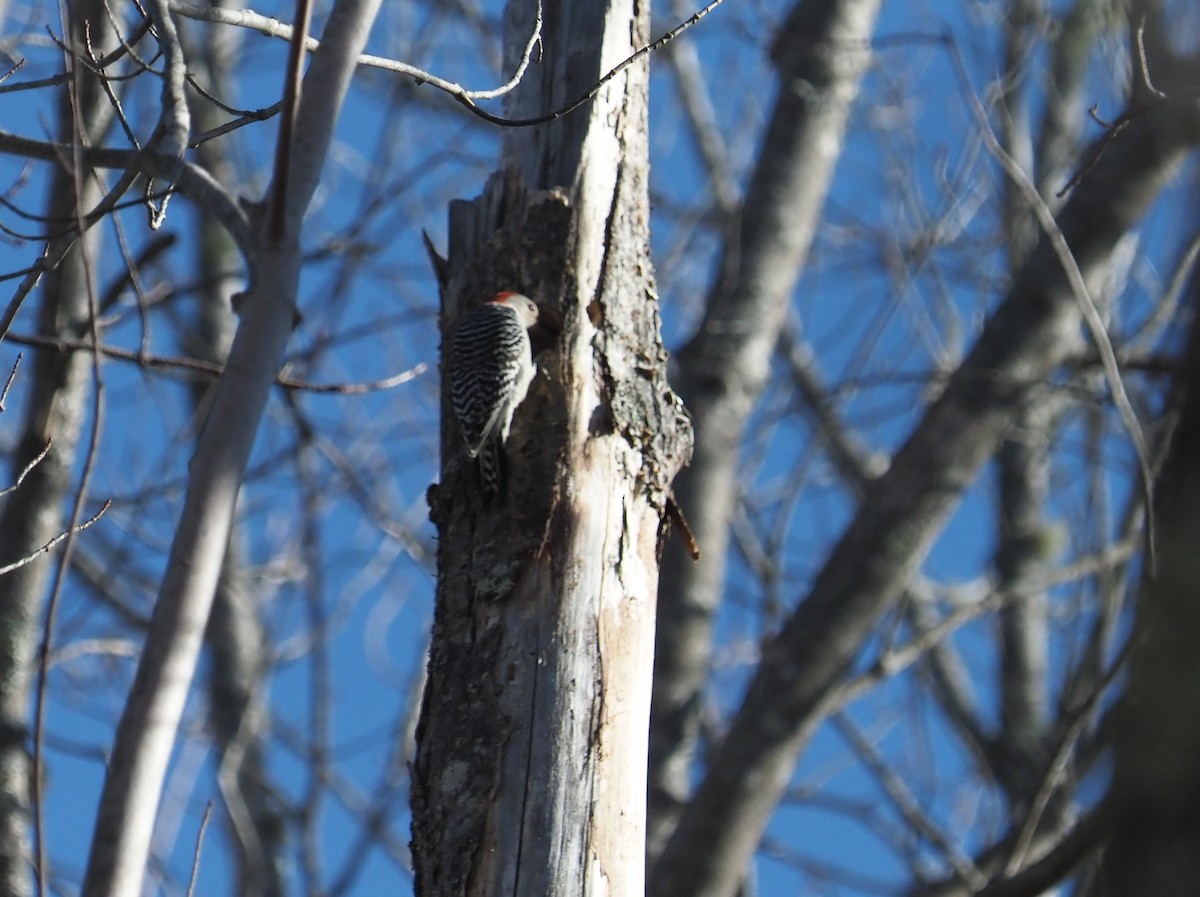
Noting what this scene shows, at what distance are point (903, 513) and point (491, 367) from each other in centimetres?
195

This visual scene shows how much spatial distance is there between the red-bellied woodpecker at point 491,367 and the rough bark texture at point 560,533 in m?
0.05

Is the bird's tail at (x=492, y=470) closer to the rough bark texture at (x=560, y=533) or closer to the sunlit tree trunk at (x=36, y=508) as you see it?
the rough bark texture at (x=560, y=533)

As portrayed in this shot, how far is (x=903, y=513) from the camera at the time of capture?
221 inches

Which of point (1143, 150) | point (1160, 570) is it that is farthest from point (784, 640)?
point (1160, 570)

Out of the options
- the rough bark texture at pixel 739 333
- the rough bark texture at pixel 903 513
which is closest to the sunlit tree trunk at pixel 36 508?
the rough bark texture at pixel 903 513

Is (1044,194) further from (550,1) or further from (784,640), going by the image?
(550,1)

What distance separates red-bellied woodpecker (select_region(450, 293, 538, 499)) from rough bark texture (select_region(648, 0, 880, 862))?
2172 millimetres

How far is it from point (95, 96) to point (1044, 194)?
630 centimetres

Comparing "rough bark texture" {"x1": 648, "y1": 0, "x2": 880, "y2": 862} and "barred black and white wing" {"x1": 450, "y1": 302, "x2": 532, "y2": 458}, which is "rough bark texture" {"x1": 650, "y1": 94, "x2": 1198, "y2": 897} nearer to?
"rough bark texture" {"x1": 648, "y1": 0, "x2": 880, "y2": 862}

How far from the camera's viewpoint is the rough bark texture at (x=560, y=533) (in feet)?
10.7

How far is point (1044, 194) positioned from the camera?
360 inches

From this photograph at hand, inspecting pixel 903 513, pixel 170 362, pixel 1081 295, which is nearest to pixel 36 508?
pixel 170 362

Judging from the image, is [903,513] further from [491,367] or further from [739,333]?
[491,367]

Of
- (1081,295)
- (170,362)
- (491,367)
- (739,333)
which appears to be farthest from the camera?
(739,333)
